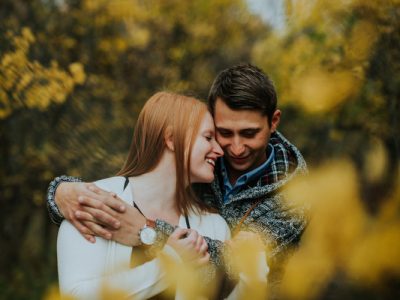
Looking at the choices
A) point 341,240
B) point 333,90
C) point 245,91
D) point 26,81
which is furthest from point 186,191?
point 26,81

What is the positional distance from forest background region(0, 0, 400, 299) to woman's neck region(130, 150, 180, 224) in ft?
1.05

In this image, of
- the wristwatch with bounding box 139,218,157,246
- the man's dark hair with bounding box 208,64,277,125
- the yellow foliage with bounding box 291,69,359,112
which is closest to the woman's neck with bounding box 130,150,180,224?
the wristwatch with bounding box 139,218,157,246

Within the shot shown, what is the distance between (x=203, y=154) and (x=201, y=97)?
0.26 metres

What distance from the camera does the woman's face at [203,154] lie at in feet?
7.36

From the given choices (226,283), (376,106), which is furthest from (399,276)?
(376,106)

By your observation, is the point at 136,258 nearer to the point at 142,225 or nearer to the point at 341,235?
the point at 142,225

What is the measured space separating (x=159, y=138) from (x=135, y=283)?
552 millimetres

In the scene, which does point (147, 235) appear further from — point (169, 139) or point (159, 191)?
point (169, 139)

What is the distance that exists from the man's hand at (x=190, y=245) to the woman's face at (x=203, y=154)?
236 mm

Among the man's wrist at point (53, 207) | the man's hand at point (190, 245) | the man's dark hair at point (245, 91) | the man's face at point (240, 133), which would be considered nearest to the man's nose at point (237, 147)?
the man's face at point (240, 133)

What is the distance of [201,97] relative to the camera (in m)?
2.39

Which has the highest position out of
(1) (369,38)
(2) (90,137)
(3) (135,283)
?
(1) (369,38)

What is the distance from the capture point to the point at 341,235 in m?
1.76

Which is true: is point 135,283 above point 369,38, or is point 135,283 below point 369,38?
below
